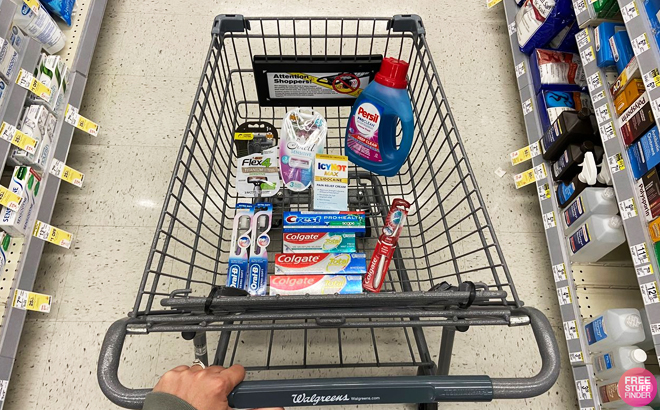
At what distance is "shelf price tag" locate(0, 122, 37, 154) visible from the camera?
1492mm

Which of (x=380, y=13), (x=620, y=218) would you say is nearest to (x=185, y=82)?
(x=380, y=13)

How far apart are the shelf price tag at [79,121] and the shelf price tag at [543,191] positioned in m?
1.91

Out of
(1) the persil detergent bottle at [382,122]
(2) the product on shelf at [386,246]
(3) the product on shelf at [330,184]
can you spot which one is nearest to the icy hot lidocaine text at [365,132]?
(1) the persil detergent bottle at [382,122]

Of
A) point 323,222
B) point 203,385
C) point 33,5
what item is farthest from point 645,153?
point 33,5

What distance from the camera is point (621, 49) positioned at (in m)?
1.48

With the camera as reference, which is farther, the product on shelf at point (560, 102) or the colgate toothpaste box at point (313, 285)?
the product on shelf at point (560, 102)

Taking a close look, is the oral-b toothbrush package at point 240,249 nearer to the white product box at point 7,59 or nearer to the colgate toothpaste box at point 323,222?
the colgate toothpaste box at point 323,222

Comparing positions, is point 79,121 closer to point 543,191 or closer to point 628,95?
point 543,191

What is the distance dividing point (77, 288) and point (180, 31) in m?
1.39

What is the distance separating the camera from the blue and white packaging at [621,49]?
147cm

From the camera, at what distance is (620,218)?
1398mm

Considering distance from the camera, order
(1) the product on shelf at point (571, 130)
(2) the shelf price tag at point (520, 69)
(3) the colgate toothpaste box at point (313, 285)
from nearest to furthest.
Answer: (3) the colgate toothpaste box at point (313, 285) → (1) the product on shelf at point (571, 130) → (2) the shelf price tag at point (520, 69)

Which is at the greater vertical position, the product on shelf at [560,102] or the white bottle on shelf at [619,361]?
the product on shelf at [560,102]

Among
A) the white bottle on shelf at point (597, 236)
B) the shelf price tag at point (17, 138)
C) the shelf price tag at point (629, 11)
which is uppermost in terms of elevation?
the shelf price tag at point (629, 11)
